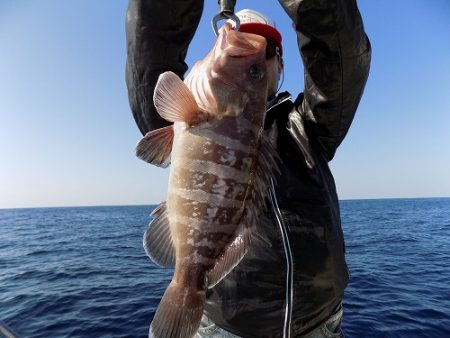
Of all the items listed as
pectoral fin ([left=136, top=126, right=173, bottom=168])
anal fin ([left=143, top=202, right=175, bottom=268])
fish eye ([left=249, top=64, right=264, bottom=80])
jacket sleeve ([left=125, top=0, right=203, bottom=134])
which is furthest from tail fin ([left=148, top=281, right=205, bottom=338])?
jacket sleeve ([left=125, top=0, right=203, bottom=134])

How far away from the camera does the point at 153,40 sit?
Result: 7.70 feet

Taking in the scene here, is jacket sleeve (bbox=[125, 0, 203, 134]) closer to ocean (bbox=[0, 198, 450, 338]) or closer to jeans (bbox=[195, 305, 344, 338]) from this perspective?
jeans (bbox=[195, 305, 344, 338])

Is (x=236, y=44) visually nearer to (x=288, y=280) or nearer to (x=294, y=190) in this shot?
(x=294, y=190)

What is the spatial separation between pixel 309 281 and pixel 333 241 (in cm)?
38

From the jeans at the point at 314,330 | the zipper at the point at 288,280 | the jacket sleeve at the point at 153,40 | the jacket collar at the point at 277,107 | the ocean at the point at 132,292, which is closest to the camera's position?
the jacket sleeve at the point at 153,40

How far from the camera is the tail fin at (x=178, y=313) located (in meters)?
1.67

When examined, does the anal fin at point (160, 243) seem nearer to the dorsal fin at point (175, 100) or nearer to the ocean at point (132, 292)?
the dorsal fin at point (175, 100)

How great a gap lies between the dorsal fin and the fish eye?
38cm

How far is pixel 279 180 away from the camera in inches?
107

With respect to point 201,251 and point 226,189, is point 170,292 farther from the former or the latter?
point 226,189

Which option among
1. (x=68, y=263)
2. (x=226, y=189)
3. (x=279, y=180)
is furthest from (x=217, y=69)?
(x=68, y=263)

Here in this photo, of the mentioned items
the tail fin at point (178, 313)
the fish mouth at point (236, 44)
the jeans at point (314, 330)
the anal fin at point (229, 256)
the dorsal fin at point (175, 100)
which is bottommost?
the jeans at point (314, 330)

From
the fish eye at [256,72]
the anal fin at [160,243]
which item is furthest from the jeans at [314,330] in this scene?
the fish eye at [256,72]

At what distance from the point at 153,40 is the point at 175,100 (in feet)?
2.73
